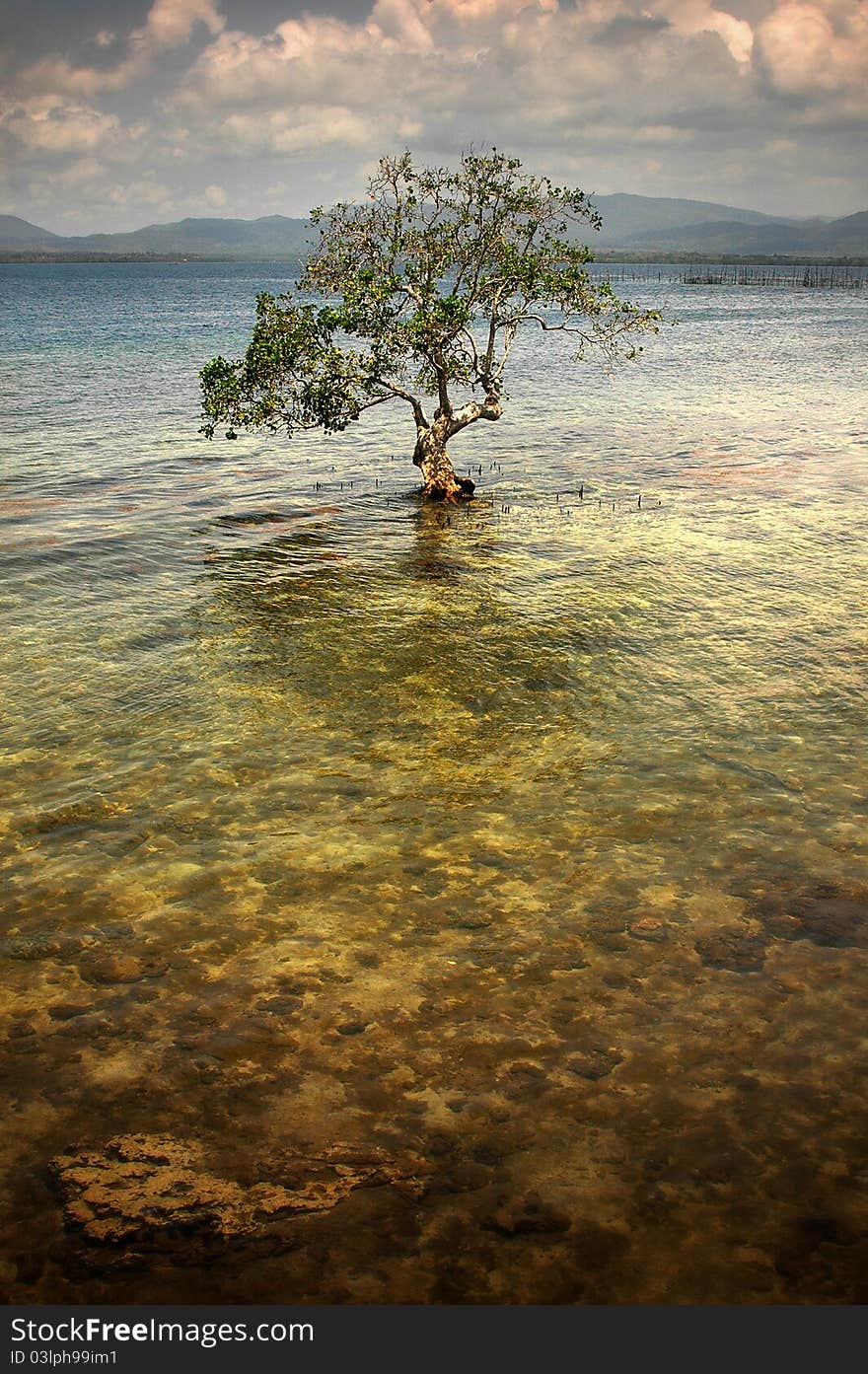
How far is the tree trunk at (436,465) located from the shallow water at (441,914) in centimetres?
525

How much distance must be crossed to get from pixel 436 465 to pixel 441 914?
69.0 ft

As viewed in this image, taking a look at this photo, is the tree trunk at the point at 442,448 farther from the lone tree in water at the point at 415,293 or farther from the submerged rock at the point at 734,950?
the submerged rock at the point at 734,950

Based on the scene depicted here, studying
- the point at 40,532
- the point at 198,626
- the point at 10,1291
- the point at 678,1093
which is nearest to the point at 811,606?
the point at 198,626

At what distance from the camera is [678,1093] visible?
7574 mm

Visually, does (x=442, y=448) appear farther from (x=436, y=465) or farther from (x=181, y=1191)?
(x=181, y=1191)

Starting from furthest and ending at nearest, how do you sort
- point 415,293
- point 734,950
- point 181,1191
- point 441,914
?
point 415,293
point 441,914
point 734,950
point 181,1191

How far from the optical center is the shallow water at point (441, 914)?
6.48 meters

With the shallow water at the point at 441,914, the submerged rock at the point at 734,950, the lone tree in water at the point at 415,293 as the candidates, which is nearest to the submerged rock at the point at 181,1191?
the shallow water at the point at 441,914

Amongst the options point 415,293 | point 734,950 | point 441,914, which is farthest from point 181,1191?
point 415,293

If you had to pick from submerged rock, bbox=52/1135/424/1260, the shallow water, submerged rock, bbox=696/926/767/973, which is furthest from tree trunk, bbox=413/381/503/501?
submerged rock, bbox=52/1135/424/1260

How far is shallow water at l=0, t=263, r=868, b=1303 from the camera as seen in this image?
648 cm

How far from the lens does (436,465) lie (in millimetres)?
28703

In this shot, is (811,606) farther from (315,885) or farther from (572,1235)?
(572,1235)

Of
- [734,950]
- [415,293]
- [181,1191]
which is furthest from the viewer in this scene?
[415,293]
